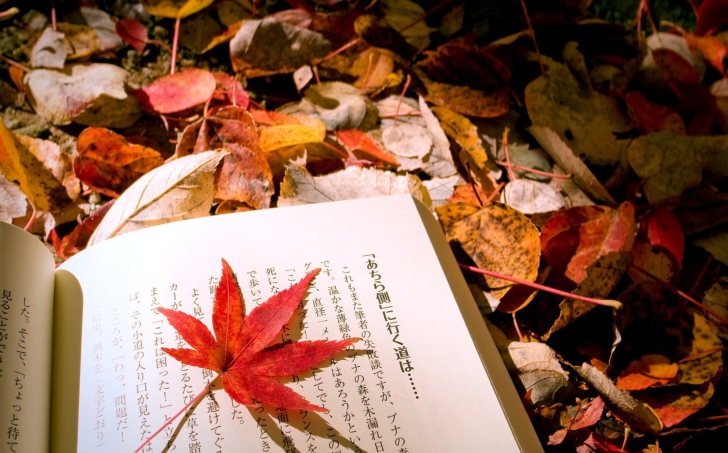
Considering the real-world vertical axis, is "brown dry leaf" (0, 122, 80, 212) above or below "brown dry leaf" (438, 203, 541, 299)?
above

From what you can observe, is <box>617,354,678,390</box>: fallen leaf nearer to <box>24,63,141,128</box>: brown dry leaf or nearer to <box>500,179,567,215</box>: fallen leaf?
<box>500,179,567,215</box>: fallen leaf

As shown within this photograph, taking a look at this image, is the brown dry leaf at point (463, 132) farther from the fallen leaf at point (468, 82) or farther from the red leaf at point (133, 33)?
the red leaf at point (133, 33)

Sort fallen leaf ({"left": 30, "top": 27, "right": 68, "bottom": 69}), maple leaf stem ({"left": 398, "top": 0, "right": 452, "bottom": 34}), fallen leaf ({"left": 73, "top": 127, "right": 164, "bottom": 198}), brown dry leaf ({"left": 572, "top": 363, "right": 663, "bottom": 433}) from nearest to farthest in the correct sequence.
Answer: brown dry leaf ({"left": 572, "top": 363, "right": 663, "bottom": 433}), fallen leaf ({"left": 73, "top": 127, "right": 164, "bottom": 198}), fallen leaf ({"left": 30, "top": 27, "right": 68, "bottom": 69}), maple leaf stem ({"left": 398, "top": 0, "right": 452, "bottom": 34})

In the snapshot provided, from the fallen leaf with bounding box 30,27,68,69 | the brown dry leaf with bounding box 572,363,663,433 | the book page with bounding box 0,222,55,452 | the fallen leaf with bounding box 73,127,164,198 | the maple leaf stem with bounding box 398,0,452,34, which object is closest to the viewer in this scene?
the book page with bounding box 0,222,55,452

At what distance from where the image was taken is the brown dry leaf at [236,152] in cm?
67

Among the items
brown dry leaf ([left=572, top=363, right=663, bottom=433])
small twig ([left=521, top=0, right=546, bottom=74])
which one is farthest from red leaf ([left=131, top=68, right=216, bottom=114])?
brown dry leaf ([left=572, top=363, right=663, bottom=433])

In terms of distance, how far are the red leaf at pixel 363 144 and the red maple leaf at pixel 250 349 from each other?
332 mm

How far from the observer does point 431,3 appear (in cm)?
96

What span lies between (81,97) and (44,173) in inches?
5.1

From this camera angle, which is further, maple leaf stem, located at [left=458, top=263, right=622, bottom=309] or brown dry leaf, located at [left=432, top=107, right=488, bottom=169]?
brown dry leaf, located at [left=432, top=107, right=488, bottom=169]

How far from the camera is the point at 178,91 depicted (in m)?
0.79

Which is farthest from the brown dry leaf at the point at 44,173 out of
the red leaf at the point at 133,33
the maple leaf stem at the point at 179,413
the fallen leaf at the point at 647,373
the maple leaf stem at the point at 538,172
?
the fallen leaf at the point at 647,373

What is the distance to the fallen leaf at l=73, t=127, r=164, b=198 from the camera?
68 centimetres

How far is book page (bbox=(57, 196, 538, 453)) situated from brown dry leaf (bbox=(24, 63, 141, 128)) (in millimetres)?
287
